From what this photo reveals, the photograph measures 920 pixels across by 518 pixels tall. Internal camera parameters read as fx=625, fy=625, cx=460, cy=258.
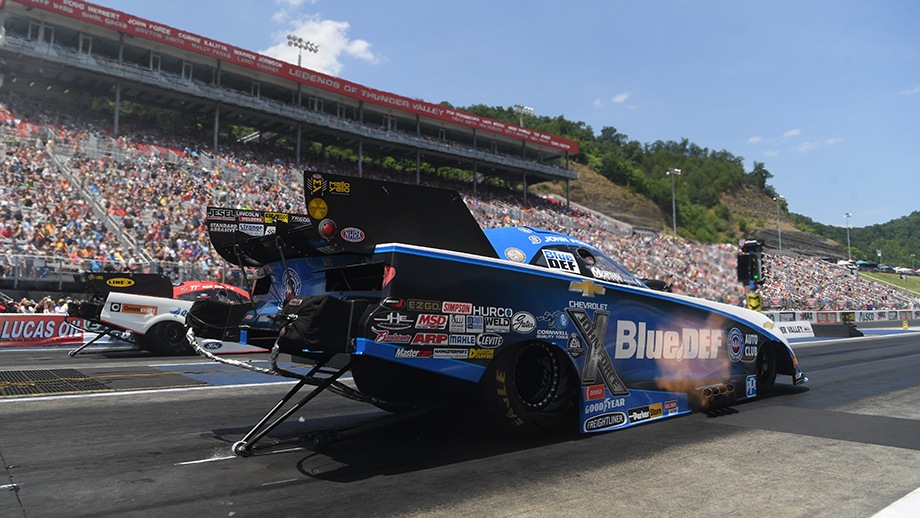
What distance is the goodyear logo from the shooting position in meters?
13.9

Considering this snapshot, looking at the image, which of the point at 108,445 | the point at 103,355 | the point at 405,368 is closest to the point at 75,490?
the point at 108,445

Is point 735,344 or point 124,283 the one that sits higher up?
point 124,283

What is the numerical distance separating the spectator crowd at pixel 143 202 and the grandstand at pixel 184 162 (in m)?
0.07

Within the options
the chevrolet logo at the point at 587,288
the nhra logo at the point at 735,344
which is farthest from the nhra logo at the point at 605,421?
the nhra logo at the point at 735,344

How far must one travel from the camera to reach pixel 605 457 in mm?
5043

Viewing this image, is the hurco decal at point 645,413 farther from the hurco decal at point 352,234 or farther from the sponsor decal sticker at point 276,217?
the sponsor decal sticker at point 276,217

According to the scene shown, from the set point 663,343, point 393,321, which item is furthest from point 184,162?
point 393,321

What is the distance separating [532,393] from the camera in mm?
5613

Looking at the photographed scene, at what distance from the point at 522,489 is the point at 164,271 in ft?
64.9

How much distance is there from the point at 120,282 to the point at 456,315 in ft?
40.1

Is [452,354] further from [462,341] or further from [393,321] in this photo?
[393,321]

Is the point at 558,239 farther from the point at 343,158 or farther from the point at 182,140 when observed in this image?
the point at 343,158

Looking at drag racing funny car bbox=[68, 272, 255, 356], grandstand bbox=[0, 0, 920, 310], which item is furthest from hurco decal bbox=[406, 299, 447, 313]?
grandstand bbox=[0, 0, 920, 310]

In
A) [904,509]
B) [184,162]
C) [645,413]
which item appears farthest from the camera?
[184,162]
